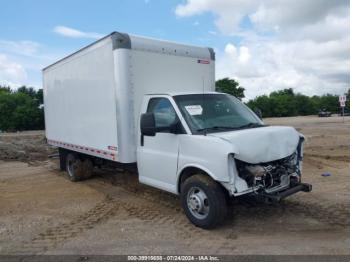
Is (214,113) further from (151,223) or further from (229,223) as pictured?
(151,223)

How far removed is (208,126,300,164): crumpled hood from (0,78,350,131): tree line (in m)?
27.5

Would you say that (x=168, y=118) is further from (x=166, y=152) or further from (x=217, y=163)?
(x=217, y=163)

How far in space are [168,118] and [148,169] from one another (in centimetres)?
104

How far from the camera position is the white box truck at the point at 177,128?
503 centimetres

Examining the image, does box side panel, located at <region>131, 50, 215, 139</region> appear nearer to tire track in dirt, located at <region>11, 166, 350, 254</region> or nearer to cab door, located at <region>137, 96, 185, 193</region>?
cab door, located at <region>137, 96, 185, 193</region>

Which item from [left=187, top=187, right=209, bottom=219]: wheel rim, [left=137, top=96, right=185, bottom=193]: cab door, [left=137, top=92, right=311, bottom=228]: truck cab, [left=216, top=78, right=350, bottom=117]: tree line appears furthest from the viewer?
Answer: [left=216, top=78, right=350, bottom=117]: tree line

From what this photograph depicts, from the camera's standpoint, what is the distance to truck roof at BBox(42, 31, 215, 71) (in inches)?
252

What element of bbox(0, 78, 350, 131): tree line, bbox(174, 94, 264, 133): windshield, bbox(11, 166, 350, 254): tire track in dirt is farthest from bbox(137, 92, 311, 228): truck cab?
bbox(0, 78, 350, 131): tree line

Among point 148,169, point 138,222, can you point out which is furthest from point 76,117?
point 138,222

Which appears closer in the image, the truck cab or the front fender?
the front fender

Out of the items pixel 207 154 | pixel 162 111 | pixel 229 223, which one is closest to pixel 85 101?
pixel 162 111

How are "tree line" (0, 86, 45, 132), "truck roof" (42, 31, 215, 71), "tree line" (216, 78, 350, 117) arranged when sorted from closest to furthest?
"truck roof" (42, 31, 215, 71) → "tree line" (0, 86, 45, 132) → "tree line" (216, 78, 350, 117)

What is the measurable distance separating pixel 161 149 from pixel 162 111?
2.21ft

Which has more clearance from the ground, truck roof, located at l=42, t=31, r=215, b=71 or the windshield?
truck roof, located at l=42, t=31, r=215, b=71
